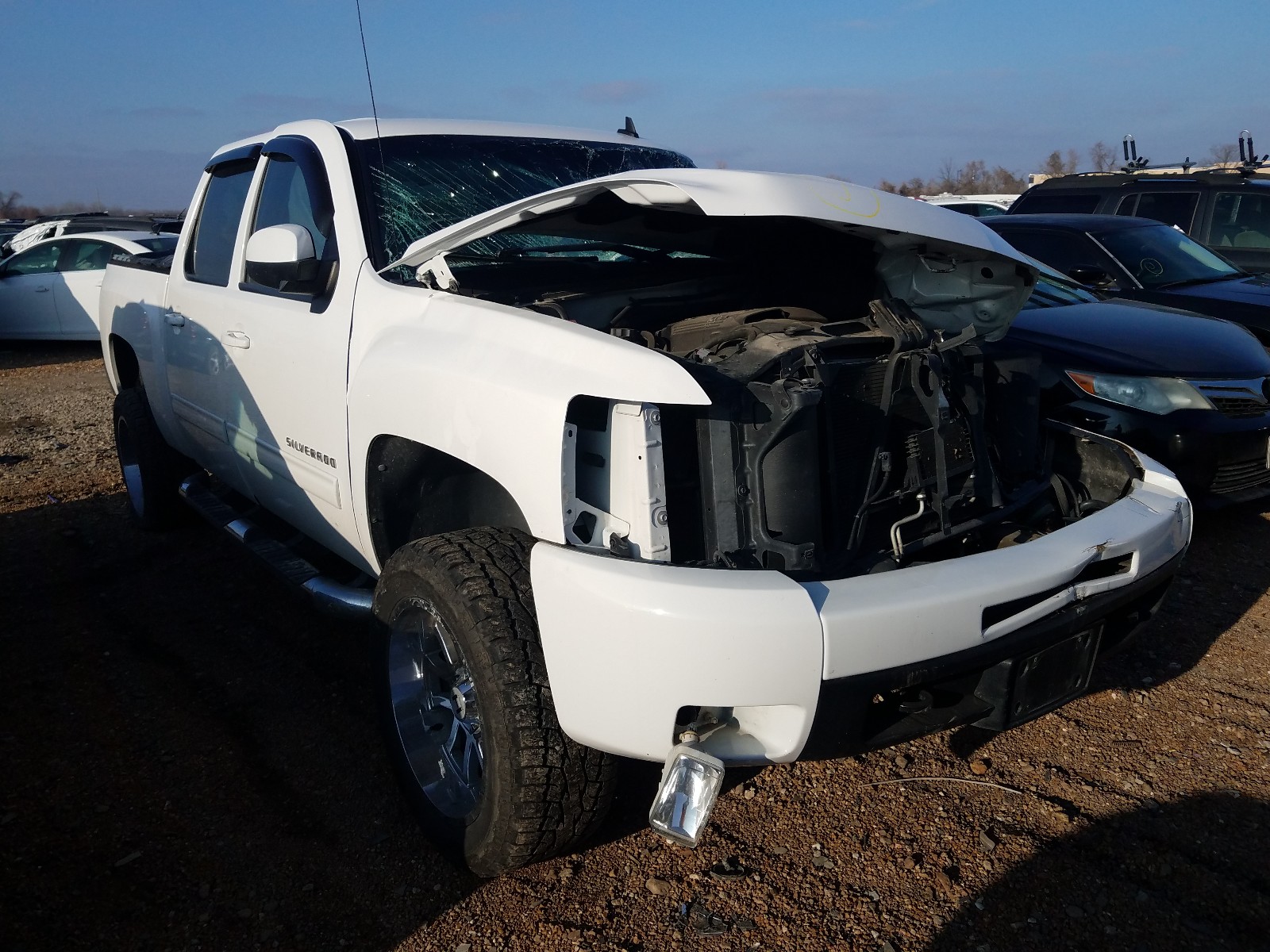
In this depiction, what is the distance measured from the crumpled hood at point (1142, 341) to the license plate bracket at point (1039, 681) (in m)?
2.75

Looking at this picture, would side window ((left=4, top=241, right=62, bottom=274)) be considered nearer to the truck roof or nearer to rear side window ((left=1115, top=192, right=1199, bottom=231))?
the truck roof

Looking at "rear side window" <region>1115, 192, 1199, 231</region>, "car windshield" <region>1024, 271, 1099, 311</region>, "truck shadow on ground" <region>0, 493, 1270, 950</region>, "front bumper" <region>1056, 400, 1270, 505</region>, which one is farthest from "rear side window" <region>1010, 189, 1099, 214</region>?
"truck shadow on ground" <region>0, 493, 1270, 950</region>

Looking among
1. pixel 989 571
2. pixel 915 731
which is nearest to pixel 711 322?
pixel 989 571

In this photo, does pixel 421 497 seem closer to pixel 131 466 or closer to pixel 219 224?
pixel 219 224

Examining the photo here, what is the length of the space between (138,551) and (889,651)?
4442mm

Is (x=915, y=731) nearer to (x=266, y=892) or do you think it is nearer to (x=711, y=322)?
(x=711, y=322)

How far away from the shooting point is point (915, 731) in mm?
2215


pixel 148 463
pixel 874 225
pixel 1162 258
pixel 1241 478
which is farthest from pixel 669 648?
pixel 1162 258

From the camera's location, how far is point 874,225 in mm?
2383

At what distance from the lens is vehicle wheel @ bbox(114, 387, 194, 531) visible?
5.12 metres

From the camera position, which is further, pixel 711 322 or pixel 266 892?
pixel 711 322

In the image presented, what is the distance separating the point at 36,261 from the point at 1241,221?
14163mm

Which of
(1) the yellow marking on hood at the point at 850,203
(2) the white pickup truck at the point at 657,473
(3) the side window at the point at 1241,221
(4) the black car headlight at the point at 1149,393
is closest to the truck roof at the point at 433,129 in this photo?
(2) the white pickup truck at the point at 657,473

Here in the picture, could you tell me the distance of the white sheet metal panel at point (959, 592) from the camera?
200cm
